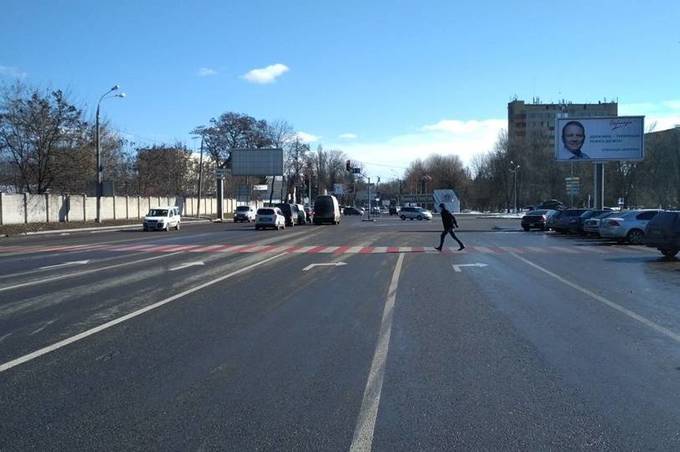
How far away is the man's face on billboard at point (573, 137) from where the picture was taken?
51219mm

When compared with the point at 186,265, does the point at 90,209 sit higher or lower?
higher

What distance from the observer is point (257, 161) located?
82.6 meters

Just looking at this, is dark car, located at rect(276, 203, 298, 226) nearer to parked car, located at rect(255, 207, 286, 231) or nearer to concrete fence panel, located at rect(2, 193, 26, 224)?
parked car, located at rect(255, 207, 286, 231)

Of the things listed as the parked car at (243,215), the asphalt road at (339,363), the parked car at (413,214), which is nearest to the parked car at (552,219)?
the asphalt road at (339,363)

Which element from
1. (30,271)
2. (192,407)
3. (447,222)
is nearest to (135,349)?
(192,407)

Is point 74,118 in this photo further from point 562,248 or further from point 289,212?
point 562,248

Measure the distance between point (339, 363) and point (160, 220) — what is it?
135 ft

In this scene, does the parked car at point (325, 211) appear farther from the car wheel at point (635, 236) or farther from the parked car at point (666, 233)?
the parked car at point (666, 233)

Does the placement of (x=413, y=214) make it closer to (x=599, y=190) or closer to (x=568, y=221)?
(x=599, y=190)

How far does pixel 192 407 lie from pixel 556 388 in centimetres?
336

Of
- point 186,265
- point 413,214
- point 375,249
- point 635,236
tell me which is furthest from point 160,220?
point 413,214

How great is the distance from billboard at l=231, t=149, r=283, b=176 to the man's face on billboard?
40.6 metres

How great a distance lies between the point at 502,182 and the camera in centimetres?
11869

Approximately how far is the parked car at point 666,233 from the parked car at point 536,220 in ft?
75.7
